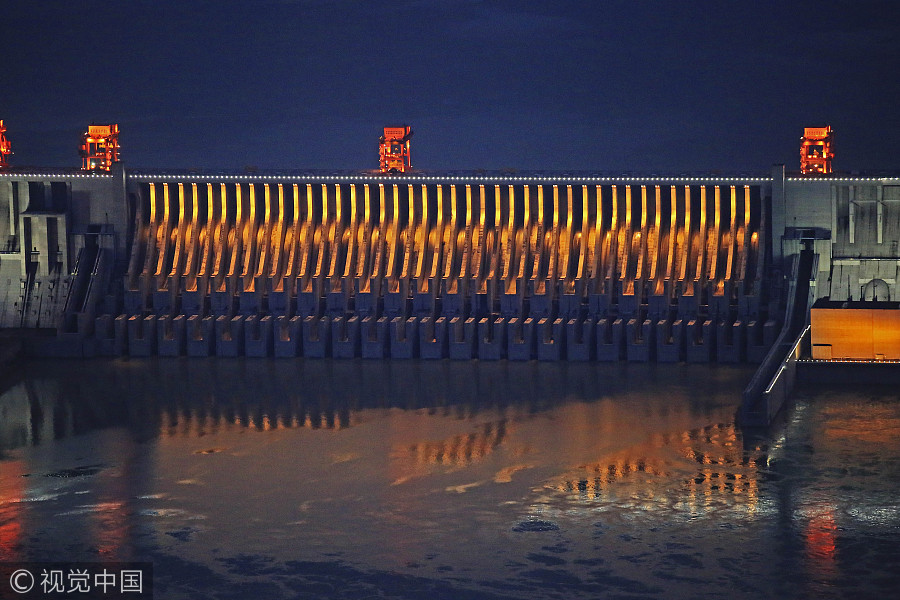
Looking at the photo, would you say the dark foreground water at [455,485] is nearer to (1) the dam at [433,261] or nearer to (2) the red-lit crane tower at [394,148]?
(1) the dam at [433,261]

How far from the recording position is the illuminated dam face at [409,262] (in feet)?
154

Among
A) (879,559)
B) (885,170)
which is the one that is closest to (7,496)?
(879,559)

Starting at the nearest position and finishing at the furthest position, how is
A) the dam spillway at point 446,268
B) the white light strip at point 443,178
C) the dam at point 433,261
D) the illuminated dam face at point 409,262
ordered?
1. the dam at point 433,261
2. the illuminated dam face at point 409,262
3. the dam spillway at point 446,268
4. the white light strip at point 443,178

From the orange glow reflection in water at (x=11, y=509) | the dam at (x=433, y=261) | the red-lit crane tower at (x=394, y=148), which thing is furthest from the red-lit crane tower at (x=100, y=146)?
the orange glow reflection in water at (x=11, y=509)

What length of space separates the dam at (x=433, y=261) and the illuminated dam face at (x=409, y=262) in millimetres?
77

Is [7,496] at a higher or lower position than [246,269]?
lower

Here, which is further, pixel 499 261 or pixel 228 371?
pixel 499 261

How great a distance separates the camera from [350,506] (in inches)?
1125

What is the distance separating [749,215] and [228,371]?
20587mm

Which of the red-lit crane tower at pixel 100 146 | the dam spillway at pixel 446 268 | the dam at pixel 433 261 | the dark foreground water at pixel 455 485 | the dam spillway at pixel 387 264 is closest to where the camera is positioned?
the dark foreground water at pixel 455 485

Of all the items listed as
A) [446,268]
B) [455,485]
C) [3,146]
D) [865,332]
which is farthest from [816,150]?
[3,146]

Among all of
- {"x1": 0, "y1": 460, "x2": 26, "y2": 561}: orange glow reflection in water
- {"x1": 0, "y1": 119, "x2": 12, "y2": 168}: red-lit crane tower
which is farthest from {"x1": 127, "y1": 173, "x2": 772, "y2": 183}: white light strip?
{"x1": 0, "y1": 460, "x2": 26, "y2": 561}: orange glow reflection in water

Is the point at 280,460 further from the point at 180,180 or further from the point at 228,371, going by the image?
the point at 180,180

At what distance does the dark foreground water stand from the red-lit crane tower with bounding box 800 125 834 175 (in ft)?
36.1
